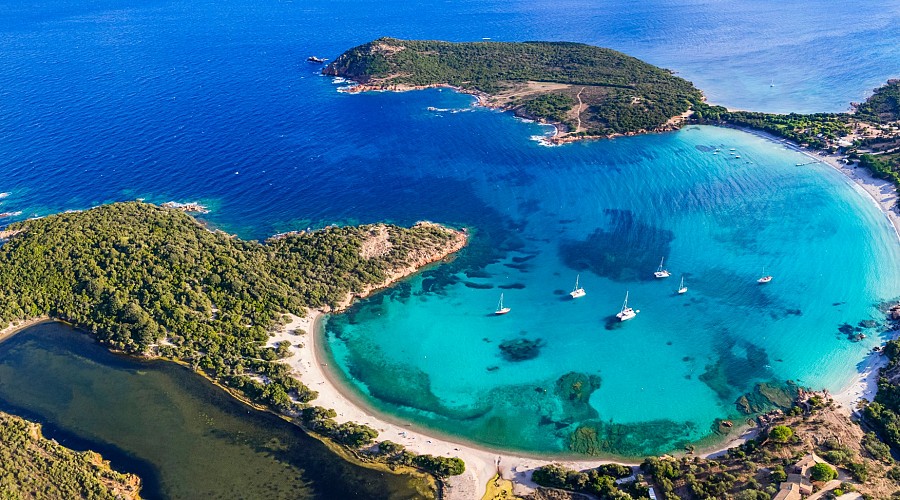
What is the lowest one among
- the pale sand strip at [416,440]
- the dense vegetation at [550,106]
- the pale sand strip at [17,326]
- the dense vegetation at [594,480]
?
the pale sand strip at [17,326]

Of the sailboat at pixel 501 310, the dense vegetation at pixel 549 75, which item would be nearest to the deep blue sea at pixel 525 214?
the sailboat at pixel 501 310

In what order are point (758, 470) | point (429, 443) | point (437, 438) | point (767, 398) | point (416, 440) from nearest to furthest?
point (758, 470), point (429, 443), point (416, 440), point (437, 438), point (767, 398)

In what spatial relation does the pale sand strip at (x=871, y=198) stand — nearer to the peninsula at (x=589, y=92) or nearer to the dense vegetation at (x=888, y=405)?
the dense vegetation at (x=888, y=405)

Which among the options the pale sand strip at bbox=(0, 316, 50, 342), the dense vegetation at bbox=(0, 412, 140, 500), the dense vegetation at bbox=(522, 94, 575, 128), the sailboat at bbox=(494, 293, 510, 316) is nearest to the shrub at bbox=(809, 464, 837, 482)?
the sailboat at bbox=(494, 293, 510, 316)

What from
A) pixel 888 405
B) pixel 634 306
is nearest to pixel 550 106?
pixel 634 306

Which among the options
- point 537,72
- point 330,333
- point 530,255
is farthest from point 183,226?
point 537,72

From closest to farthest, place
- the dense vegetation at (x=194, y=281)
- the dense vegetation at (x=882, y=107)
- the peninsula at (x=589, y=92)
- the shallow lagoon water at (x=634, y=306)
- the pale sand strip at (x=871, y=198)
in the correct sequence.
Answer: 1. the pale sand strip at (x=871, y=198)
2. the shallow lagoon water at (x=634, y=306)
3. the dense vegetation at (x=194, y=281)
4. the peninsula at (x=589, y=92)
5. the dense vegetation at (x=882, y=107)

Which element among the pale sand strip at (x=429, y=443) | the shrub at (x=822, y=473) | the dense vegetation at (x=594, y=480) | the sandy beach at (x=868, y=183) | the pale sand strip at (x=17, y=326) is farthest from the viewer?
the sandy beach at (x=868, y=183)

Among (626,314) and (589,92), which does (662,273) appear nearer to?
(626,314)
